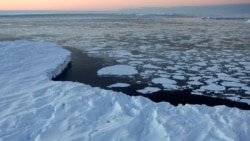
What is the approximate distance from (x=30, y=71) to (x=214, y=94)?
5575mm

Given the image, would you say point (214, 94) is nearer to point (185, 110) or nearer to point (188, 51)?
point (185, 110)

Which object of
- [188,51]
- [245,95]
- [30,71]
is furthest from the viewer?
[188,51]

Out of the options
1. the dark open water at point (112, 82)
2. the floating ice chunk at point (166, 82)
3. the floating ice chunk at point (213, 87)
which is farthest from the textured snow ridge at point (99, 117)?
the floating ice chunk at point (166, 82)

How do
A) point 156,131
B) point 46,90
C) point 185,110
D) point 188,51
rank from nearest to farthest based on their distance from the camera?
1. point 156,131
2. point 185,110
3. point 46,90
4. point 188,51

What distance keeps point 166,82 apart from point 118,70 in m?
2.10

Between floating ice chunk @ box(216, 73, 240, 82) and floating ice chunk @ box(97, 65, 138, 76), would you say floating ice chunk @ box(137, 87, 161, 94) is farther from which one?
floating ice chunk @ box(216, 73, 240, 82)

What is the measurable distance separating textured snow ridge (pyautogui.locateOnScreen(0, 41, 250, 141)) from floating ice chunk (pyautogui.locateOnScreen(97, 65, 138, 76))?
279 centimetres

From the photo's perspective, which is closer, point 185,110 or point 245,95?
point 185,110

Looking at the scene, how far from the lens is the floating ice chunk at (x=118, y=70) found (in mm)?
9613

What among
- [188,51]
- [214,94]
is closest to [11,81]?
[214,94]

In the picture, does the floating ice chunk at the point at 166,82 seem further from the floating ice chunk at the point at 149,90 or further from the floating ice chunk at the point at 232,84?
the floating ice chunk at the point at 232,84

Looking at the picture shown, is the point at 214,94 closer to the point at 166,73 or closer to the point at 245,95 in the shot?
the point at 245,95

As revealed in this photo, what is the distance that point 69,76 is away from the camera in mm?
9398

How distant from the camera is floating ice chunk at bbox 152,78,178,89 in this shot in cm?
818
